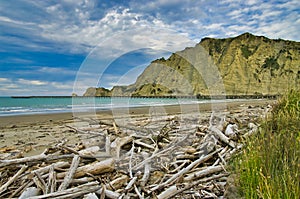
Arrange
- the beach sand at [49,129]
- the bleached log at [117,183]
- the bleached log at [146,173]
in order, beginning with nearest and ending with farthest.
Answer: the bleached log at [117,183], the bleached log at [146,173], the beach sand at [49,129]

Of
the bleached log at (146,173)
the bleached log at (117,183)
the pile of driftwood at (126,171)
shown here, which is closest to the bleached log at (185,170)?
the pile of driftwood at (126,171)

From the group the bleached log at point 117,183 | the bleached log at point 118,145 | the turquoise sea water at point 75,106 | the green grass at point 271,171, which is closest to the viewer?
the green grass at point 271,171

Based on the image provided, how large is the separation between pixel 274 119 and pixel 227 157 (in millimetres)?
1575

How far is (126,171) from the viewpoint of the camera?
3.86 m

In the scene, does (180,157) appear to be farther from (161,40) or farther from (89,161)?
(161,40)

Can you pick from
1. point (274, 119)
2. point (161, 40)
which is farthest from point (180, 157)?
point (161, 40)

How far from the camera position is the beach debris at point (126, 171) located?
3.21 meters

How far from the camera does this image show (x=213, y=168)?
3873 mm

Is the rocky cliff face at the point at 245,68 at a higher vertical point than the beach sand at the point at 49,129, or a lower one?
higher

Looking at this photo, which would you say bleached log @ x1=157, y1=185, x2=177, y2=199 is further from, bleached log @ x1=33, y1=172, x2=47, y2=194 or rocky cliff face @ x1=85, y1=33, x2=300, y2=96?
rocky cliff face @ x1=85, y1=33, x2=300, y2=96

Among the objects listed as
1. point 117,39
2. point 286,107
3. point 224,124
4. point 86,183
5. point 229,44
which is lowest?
point 86,183

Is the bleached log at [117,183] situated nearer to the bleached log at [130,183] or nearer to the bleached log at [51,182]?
the bleached log at [130,183]

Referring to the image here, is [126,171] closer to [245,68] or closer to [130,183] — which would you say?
[130,183]

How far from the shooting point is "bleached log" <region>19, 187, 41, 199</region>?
2.99 metres
